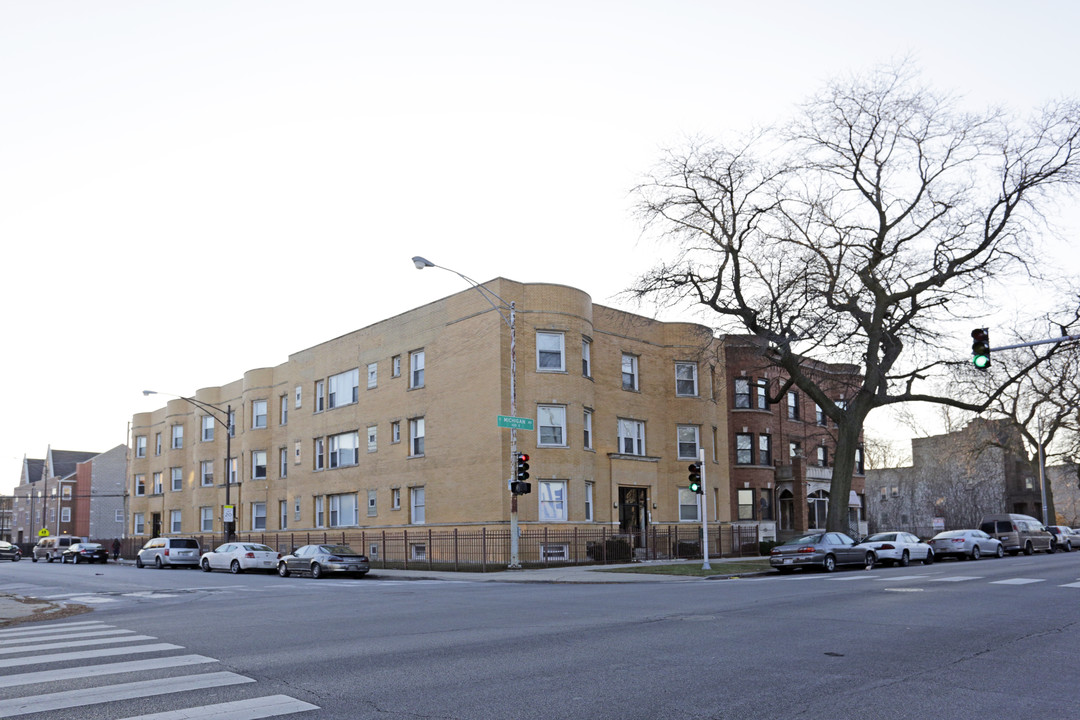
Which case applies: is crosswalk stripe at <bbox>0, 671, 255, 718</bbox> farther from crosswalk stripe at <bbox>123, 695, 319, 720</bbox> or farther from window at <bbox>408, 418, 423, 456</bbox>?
window at <bbox>408, 418, 423, 456</bbox>

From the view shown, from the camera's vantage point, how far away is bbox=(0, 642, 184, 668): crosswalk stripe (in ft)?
34.5

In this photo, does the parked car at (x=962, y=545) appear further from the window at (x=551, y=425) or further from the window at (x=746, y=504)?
the window at (x=551, y=425)

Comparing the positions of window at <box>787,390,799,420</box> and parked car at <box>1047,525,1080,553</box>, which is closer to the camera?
window at <box>787,390,799,420</box>

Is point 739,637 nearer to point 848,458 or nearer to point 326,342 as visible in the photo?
point 848,458

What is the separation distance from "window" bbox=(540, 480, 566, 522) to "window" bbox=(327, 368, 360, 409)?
1296 cm

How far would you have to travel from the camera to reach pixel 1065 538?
5253 cm

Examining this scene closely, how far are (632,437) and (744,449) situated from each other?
837cm

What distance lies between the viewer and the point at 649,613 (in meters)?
15.0

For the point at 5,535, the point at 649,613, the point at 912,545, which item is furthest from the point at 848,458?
the point at 5,535

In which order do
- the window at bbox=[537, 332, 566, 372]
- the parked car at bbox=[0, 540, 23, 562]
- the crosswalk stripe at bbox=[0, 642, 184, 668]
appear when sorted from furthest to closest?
the parked car at bbox=[0, 540, 23, 562], the window at bbox=[537, 332, 566, 372], the crosswalk stripe at bbox=[0, 642, 184, 668]

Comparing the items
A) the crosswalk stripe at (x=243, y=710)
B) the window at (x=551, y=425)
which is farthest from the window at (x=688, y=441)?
the crosswalk stripe at (x=243, y=710)

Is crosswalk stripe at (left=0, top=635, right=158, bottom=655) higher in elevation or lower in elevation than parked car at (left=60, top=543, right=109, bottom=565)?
higher

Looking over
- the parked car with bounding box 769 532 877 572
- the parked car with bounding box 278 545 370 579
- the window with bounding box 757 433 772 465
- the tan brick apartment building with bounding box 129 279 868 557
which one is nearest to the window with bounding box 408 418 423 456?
the tan brick apartment building with bounding box 129 279 868 557

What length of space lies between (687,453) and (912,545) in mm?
11149
